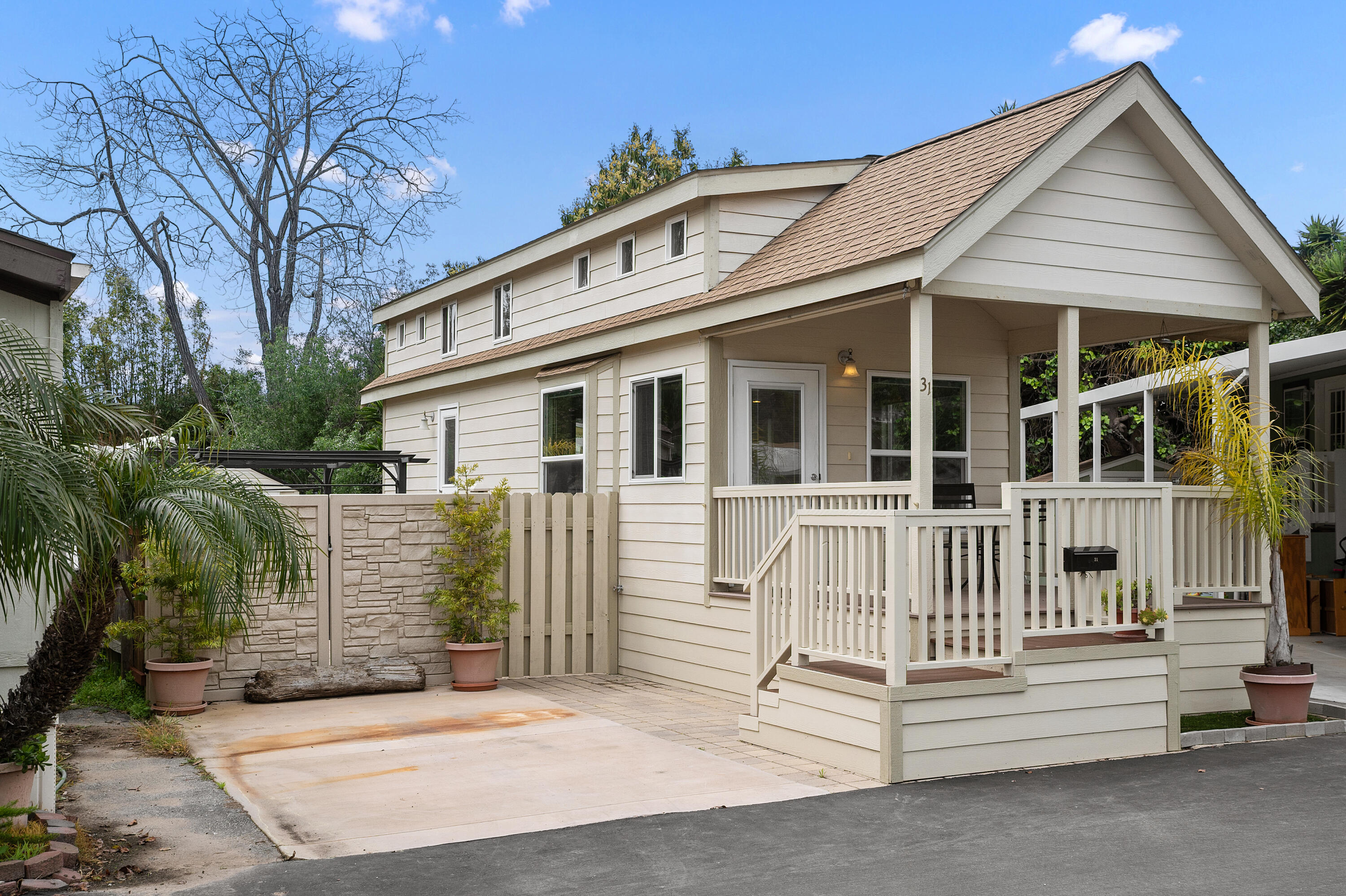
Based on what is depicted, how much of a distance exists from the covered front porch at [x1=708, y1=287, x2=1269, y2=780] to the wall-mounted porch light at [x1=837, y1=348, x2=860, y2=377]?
0.76m

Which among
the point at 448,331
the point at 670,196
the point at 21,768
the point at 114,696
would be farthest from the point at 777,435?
the point at 448,331

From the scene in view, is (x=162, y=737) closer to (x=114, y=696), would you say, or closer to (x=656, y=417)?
(x=114, y=696)

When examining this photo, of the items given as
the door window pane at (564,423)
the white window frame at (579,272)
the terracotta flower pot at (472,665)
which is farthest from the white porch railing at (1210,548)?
the white window frame at (579,272)

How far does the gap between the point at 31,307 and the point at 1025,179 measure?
6.00m

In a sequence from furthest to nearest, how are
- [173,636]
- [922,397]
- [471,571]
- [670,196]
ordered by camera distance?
[670,196]
[471,571]
[173,636]
[922,397]

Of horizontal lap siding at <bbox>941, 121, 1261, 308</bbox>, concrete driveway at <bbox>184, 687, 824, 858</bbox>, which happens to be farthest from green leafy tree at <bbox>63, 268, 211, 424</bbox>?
horizontal lap siding at <bbox>941, 121, 1261, 308</bbox>

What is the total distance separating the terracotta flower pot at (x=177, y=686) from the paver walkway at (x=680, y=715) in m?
2.69

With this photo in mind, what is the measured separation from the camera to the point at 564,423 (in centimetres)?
1241

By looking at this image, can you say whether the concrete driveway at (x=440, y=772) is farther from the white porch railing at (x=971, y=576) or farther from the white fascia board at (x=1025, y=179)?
the white fascia board at (x=1025, y=179)

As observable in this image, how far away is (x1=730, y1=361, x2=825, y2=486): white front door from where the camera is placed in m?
10.2

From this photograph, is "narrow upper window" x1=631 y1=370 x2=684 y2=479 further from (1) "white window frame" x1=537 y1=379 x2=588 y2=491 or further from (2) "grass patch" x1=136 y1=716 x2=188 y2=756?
(2) "grass patch" x1=136 y1=716 x2=188 y2=756

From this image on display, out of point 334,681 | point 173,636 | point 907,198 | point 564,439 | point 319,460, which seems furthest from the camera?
point 319,460

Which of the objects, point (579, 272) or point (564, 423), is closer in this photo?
point (564, 423)

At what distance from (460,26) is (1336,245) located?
3141 cm
